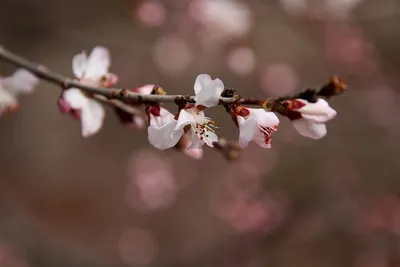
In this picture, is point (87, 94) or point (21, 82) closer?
point (87, 94)

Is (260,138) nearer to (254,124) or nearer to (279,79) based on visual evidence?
(254,124)

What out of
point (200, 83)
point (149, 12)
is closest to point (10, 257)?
point (149, 12)

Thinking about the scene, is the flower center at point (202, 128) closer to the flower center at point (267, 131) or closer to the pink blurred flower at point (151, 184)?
the flower center at point (267, 131)

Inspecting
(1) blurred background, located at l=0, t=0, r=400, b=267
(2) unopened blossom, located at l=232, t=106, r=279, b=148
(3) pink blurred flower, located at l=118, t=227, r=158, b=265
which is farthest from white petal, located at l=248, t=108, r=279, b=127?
(3) pink blurred flower, located at l=118, t=227, r=158, b=265

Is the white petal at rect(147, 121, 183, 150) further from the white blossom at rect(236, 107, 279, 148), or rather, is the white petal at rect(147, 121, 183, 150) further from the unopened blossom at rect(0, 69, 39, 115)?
the unopened blossom at rect(0, 69, 39, 115)

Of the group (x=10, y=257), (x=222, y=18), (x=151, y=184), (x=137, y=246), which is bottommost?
(x=10, y=257)

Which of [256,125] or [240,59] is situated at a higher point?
[240,59]

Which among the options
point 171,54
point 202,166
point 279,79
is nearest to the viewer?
point 171,54

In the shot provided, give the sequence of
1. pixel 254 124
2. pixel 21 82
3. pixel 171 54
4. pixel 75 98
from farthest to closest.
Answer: pixel 171 54 < pixel 21 82 < pixel 75 98 < pixel 254 124
